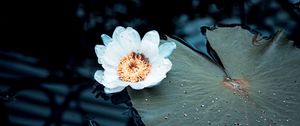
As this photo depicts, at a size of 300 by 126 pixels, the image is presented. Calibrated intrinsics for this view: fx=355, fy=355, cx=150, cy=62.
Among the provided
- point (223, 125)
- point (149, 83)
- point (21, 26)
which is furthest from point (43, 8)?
point (223, 125)

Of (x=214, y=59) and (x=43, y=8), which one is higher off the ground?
(x=43, y=8)

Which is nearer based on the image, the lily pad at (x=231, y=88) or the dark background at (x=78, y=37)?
the lily pad at (x=231, y=88)

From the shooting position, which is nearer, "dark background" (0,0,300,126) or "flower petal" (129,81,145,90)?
"flower petal" (129,81,145,90)

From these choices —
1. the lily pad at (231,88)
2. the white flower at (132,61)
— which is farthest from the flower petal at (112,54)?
the lily pad at (231,88)

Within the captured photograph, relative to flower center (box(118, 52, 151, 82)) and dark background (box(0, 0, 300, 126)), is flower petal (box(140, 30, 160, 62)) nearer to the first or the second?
flower center (box(118, 52, 151, 82))

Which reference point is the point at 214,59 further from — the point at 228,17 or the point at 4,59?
the point at 4,59

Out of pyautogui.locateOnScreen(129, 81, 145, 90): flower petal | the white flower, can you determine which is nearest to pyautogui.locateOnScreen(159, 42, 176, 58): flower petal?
the white flower

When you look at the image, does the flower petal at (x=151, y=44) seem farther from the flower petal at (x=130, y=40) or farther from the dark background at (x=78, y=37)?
the dark background at (x=78, y=37)
